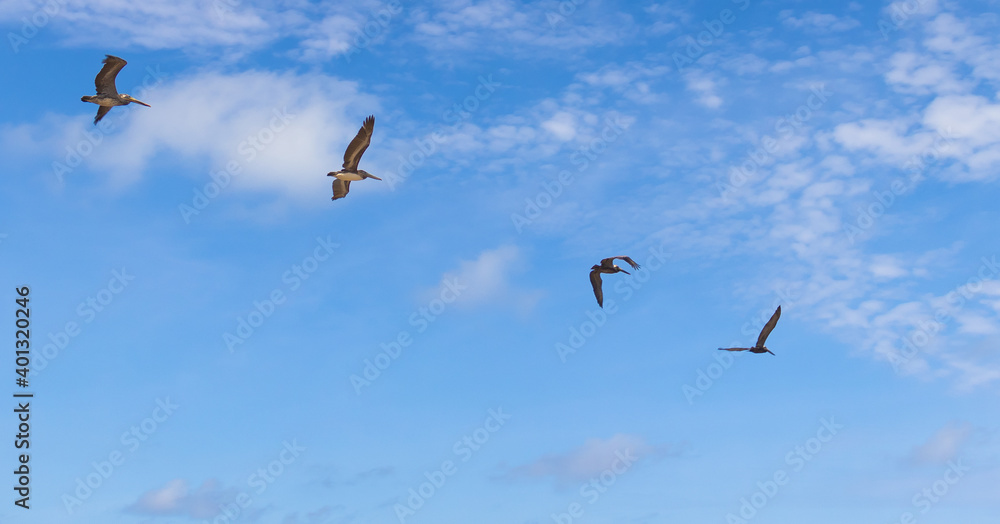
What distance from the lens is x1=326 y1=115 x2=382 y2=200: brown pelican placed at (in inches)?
1411

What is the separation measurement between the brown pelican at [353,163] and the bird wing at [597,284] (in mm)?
11390

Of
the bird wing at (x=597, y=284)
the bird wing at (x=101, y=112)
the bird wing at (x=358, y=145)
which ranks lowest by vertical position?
the bird wing at (x=597, y=284)

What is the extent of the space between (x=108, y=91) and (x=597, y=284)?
75.4 feet

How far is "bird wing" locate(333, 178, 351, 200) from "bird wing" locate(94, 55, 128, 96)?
390 inches

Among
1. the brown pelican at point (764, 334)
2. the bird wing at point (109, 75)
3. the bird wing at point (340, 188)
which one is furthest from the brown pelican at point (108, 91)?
the brown pelican at point (764, 334)

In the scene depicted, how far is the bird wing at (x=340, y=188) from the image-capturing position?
37.3 meters

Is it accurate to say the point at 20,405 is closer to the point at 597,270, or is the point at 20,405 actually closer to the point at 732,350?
the point at 597,270

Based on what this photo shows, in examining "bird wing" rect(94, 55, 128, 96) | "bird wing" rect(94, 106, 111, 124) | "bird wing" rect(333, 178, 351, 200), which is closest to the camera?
"bird wing" rect(94, 55, 128, 96)

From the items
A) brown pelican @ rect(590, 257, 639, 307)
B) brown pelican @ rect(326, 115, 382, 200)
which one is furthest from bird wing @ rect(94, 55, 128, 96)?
brown pelican @ rect(590, 257, 639, 307)

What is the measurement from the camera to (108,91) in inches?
1388

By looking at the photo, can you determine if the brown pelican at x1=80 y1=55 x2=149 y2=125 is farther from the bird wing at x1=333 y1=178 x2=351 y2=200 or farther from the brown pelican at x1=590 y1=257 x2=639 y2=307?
the brown pelican at x1=590 y1=257 x2=639 y2=307

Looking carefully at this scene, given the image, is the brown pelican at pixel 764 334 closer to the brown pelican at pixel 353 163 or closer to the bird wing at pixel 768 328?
the bird wing at pixel 768 328

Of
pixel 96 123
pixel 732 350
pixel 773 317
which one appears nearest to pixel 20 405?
pixel 96 123

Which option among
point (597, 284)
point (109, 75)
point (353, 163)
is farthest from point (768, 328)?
point (109, 75)
